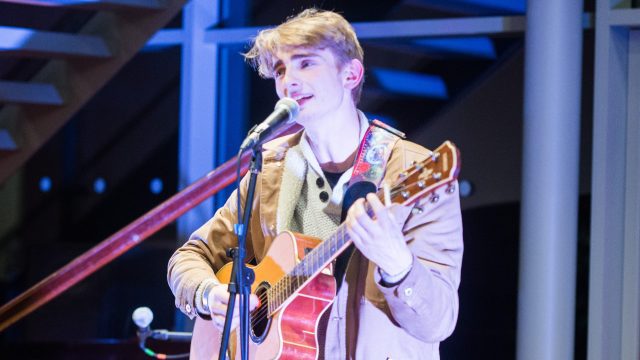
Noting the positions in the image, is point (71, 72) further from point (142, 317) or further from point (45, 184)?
point (142, 317)

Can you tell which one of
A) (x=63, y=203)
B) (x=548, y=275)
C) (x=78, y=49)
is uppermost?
(x=78, y=49)

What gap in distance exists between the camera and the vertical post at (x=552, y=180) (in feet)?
12.7

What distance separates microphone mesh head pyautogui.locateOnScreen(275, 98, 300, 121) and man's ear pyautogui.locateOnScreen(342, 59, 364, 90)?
27cm

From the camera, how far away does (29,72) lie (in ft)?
18.8

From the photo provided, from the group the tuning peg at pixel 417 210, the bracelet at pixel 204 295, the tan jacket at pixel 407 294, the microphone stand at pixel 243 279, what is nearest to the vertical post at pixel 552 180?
the tan jacket at pixel 407 294

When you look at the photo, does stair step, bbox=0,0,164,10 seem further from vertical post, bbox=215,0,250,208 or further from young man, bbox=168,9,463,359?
young man, bbox=168,9,463,359

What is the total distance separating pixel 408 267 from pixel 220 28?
3.19 metres

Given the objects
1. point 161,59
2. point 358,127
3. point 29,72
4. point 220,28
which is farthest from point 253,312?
point 29,72

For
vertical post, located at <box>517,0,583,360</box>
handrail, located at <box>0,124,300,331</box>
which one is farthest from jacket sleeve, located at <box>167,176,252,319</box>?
vertical post, located at <box>517,0,583,360</box>

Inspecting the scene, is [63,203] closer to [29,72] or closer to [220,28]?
[29,72]

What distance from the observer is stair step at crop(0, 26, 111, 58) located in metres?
4.40

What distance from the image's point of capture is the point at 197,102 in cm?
500

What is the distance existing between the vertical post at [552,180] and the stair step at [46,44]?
204 cm

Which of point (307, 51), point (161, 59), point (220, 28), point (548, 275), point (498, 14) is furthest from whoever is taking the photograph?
point (161, 59)
